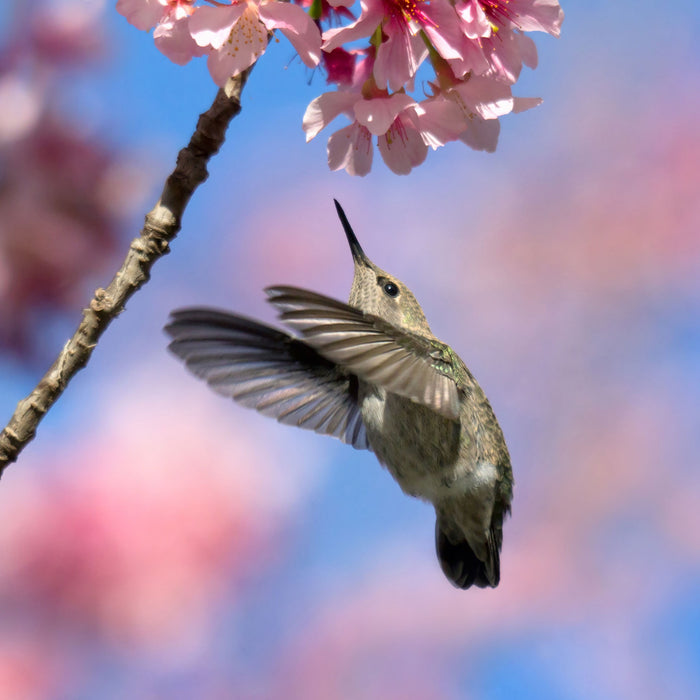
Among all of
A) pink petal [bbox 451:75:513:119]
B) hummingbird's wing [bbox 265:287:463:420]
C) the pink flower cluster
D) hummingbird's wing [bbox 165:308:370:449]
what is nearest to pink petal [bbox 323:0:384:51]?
the pink flower cluster

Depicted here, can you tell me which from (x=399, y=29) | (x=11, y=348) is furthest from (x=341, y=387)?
(x=11, y=348)

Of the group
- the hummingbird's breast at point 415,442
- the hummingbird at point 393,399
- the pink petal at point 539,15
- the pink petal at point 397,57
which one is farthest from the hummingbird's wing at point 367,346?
the pink petal at point 539,15

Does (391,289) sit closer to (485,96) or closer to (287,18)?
(485,96)

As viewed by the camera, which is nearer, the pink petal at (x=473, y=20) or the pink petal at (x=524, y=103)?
the pink petal at (x=473, y=20)

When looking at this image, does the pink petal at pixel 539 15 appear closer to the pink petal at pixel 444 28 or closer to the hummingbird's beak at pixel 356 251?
the pink petal at pixel 444 28

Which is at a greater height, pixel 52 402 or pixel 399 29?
pixel 399 29

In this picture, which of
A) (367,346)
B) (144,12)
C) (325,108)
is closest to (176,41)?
(144,12)

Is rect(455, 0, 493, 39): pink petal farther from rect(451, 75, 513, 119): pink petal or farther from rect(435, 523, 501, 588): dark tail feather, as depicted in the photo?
rect(435, 523, 501, 588): dark tail feather

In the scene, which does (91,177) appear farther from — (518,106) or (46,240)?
(518,106)
